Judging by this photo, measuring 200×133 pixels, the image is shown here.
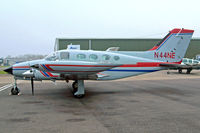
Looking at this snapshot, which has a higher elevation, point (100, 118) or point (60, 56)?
point (60, 56)

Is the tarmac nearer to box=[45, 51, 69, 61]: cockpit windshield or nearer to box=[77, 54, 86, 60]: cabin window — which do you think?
box=[45, 51, 69, 61]: cockpit windshield

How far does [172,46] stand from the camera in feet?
42.7

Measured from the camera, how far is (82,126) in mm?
5645

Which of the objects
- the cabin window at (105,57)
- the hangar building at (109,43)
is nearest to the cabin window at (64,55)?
the cabin window at (105,57)

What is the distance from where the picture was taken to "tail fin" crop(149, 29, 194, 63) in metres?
12.9

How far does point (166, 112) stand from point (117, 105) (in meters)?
2.21

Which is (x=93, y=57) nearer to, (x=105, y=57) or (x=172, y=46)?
(x=105, y=57)

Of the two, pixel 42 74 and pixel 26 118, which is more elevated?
pixel 42 74

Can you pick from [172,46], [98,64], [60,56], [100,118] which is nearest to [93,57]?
[60,56]

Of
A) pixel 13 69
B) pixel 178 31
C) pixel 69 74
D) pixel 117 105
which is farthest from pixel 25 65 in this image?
pixel 178 31

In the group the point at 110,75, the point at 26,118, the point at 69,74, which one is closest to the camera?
the point at 26,118

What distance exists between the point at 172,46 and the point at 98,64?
6590 mm

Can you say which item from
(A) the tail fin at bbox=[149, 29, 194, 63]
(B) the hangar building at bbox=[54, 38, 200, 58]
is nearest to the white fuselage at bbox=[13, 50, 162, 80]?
(A) the tail fin at bbox=[149, 29, 194, 63]

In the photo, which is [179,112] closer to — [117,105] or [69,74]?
[117,105]
